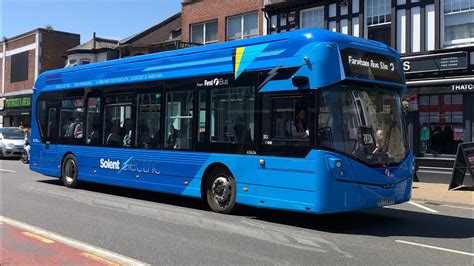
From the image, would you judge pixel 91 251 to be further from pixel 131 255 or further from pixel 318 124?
pixel 318 124

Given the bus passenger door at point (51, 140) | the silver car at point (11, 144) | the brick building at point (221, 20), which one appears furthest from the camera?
the silver car at point (11, 144)

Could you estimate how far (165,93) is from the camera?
10570mm

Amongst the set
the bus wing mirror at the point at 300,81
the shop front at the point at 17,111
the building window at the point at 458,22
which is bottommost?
the bus wing mirror at the point at 300,81

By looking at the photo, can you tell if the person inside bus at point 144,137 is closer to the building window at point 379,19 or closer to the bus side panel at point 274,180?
the bus side panel at point 274,180

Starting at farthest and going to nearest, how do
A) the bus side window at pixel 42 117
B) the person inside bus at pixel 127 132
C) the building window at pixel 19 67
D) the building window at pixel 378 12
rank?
the building window at pixel 19 67, the building window at pixel 378 12, the bus side window at pixel 42 117, the person inside bus at pixel 127 132

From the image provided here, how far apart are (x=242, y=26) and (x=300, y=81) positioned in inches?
595

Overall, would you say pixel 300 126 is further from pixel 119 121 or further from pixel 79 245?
pixel 119 121

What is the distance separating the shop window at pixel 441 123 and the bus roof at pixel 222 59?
787 centimetres

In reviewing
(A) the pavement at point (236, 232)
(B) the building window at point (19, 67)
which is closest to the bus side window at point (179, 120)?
(A) the pavement at point (236, 232)

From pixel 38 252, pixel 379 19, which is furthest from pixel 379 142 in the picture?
pixel 379 19

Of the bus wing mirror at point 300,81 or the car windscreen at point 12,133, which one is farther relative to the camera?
the car windscreen at point 12,133

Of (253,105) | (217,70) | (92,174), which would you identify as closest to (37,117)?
(92,174)

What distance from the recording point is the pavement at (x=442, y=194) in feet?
39.1

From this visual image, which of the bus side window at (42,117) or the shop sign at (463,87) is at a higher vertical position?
the shop sign at (463,87)
